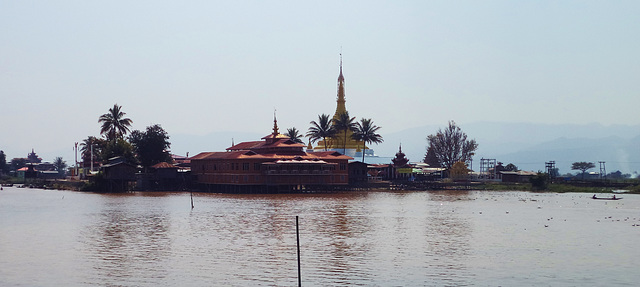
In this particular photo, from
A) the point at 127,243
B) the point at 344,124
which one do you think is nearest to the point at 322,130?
the point at 344,124

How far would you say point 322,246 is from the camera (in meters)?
40.4

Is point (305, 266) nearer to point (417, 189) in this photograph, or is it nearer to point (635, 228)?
point (635, 228)

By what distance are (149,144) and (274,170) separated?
29228 millimetres

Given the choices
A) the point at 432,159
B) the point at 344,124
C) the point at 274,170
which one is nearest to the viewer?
the point at 274,170

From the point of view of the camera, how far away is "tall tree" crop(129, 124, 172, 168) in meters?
116

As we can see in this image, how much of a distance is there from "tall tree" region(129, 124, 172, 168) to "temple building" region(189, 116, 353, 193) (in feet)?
39.4

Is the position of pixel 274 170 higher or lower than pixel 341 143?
lower

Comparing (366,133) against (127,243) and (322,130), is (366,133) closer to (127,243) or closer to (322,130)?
(322,130)

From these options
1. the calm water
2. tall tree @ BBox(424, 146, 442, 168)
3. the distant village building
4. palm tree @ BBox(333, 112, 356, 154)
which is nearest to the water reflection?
the calm water

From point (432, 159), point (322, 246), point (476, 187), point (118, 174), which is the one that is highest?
point (432, 159)

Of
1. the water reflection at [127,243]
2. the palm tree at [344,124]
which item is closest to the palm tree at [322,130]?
the palm tree at [344,124]

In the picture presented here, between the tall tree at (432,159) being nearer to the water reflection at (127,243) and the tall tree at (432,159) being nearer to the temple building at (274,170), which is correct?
the temple building at (274,170)

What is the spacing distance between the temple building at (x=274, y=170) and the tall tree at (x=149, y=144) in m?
12.0

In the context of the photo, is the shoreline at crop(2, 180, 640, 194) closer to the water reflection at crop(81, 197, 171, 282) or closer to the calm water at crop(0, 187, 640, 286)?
the calm water at crop(0, 187, 640, 286)
